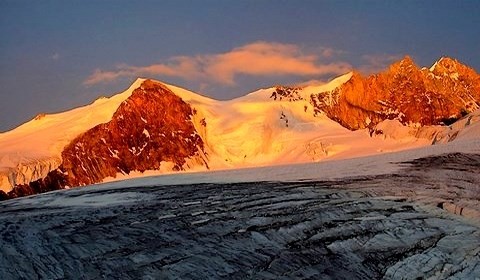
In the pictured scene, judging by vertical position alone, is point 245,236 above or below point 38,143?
below

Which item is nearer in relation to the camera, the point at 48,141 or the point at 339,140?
the point at 48,141

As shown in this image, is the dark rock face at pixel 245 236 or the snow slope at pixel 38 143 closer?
the dark rock face at pixel 245 236

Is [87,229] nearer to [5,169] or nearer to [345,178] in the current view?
[345,178]

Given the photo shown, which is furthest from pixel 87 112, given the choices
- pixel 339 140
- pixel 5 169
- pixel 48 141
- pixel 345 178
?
pixel 345 178

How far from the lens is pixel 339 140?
19425 cm

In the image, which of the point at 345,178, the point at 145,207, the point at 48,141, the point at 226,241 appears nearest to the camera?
the point at 226,241

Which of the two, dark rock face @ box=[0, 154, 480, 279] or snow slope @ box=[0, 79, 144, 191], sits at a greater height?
snow slope @ box=[0, 79, 144, 191]

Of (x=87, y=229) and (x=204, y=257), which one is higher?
(x=87, y=229)

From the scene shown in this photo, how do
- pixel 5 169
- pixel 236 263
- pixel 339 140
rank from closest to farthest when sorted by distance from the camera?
1. pixel 236 263
2. pixel 5 169
3. pixel 339 140

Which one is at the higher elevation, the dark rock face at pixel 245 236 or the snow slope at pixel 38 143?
the snow slope at pixel 38 143

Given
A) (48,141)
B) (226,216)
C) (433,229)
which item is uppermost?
(48,141)

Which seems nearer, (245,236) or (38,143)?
(245,236)

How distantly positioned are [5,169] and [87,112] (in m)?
61.6

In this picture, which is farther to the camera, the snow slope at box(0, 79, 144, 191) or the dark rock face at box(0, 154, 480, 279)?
the snow slope at box(0, 79, 144, 191)
